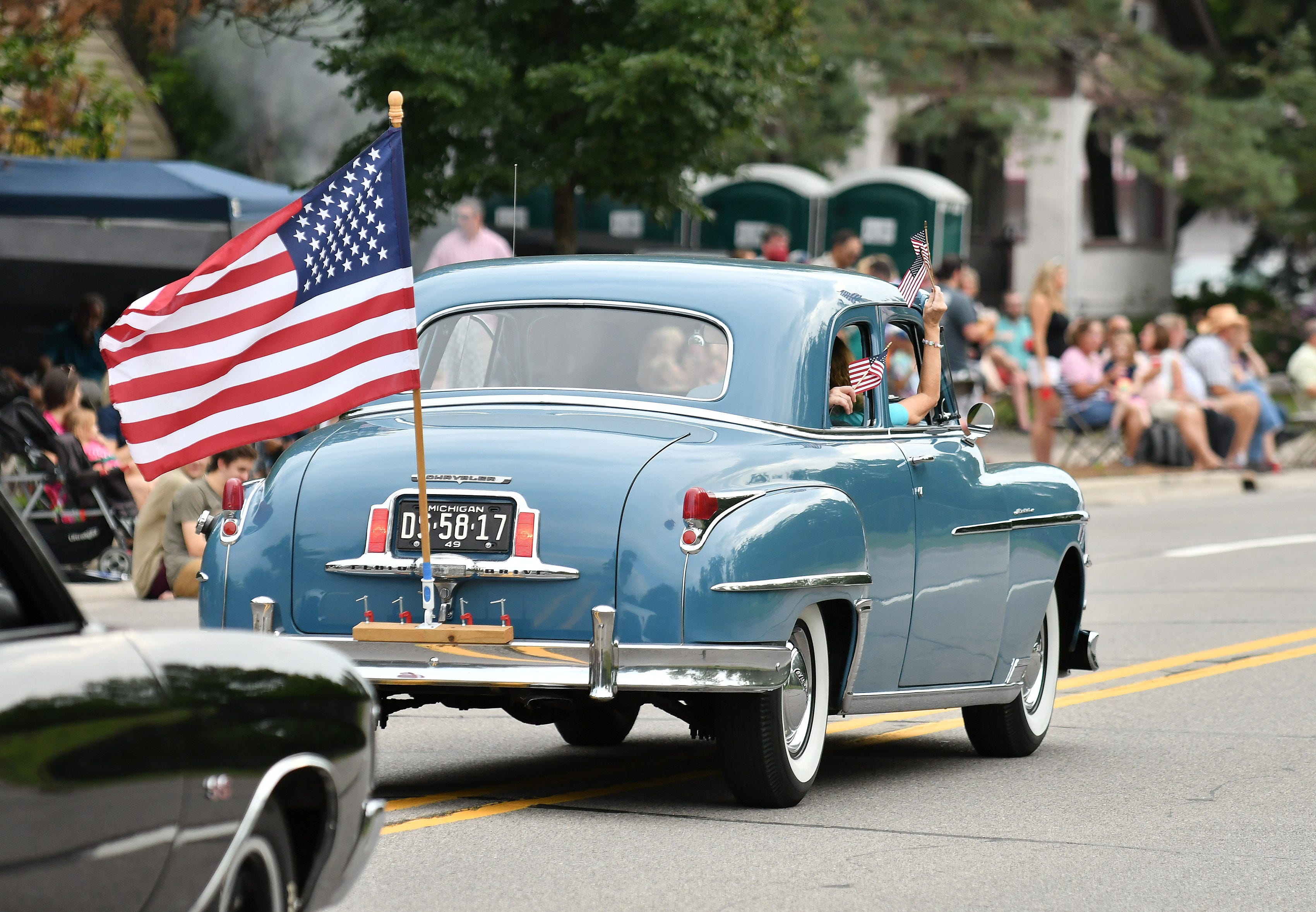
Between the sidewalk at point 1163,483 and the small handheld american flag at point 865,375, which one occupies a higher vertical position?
the small handheld american flag at point 865,375

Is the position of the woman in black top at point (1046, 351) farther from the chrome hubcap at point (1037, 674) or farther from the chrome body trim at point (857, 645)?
the chrome body trim at point (857, 645)

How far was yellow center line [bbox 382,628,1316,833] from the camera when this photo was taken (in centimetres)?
709

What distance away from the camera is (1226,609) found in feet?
45.2

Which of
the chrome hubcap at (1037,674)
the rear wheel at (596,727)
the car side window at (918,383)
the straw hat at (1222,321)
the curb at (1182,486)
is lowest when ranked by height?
the curb at (1182,486)

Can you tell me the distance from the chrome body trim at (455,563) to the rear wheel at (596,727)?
1824 mm

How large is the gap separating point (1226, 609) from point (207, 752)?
425 inches

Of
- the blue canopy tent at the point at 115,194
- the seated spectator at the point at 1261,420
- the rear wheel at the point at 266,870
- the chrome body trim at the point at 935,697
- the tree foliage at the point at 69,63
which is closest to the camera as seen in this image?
the rear wheel at the point at 266,870

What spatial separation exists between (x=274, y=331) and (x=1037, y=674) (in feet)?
12.1

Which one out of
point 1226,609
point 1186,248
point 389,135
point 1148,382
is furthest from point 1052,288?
point 1186,248

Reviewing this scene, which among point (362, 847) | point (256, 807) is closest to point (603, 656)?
point (362, 847)

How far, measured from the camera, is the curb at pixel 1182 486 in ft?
71.5

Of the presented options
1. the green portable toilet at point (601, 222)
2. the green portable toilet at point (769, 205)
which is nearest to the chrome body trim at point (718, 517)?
the green portable toilet at point (601, 222)

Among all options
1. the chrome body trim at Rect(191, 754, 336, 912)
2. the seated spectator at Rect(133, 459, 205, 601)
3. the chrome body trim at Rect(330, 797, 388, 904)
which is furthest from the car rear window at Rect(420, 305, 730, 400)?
the seated spectator at Rect(133, 459, 205, 601)

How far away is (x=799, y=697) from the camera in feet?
23.4
